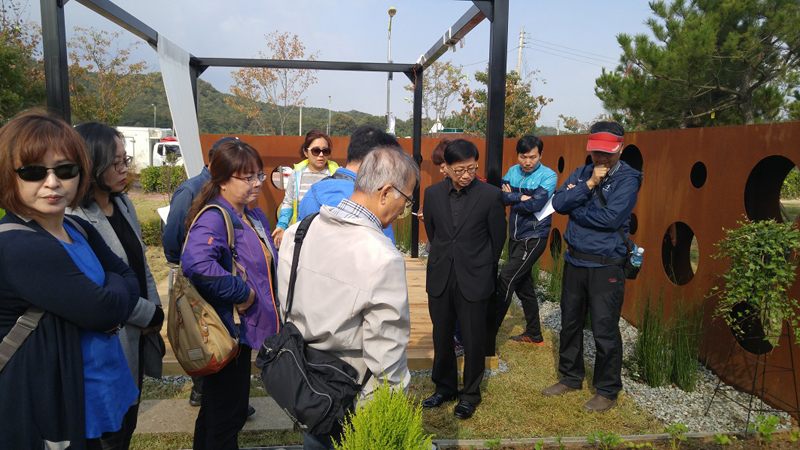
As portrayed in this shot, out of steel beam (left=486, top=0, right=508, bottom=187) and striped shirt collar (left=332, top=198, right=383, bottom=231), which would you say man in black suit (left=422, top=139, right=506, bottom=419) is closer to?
steel beam (left=486, top=0, right=508, bottom=187)

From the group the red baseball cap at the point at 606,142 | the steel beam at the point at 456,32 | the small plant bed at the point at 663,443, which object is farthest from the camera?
the steel beam at the point at 456,32

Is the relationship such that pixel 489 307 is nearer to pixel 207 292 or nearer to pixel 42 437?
pixel 207 292

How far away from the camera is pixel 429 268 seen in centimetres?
373

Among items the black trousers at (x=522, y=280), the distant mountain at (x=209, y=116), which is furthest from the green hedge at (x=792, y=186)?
the distant mountain at (x=209, y=116)

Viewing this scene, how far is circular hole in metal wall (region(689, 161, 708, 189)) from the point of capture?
4.76 m

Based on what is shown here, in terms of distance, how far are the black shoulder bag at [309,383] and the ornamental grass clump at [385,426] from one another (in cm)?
13

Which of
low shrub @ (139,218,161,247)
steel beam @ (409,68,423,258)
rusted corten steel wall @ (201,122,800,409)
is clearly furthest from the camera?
low shrub @ (139,218,161,247)

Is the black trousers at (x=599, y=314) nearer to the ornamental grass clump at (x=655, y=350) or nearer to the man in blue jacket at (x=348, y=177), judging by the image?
Result: the ornamental grass clump at (x=655, y=350)

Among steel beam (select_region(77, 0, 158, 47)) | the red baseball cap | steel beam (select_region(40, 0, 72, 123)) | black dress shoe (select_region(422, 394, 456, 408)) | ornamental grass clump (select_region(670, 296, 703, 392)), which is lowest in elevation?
black dress shoe (select_region(422, 394, 456, 408))

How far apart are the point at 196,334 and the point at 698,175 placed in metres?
4.58

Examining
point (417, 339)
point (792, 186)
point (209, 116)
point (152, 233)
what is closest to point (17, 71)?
point (152, 233)

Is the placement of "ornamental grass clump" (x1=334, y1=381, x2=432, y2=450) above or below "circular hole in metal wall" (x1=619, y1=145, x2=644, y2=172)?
below

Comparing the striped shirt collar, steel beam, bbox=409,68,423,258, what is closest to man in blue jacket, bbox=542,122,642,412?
the striped shirt collar

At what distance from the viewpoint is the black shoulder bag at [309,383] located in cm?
167
